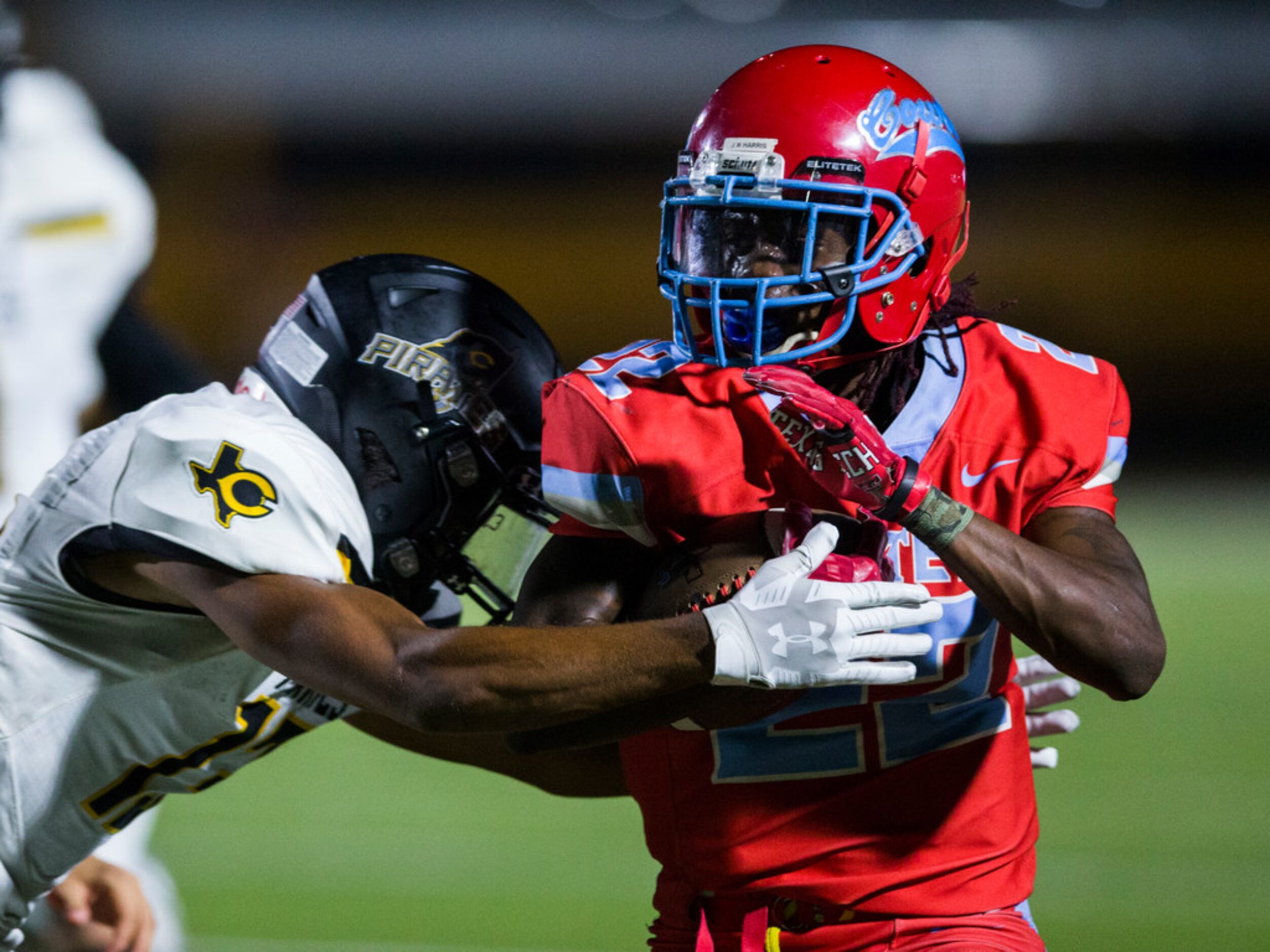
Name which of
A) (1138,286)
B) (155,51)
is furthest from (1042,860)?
(155,51)

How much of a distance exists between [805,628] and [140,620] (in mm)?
979

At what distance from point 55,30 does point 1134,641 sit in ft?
29.4

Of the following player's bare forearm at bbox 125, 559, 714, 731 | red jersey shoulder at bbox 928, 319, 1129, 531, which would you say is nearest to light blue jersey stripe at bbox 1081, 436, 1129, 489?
red jersey shoulder at bbox 928, 319, 1129, 531

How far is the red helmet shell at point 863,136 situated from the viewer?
1787 mm

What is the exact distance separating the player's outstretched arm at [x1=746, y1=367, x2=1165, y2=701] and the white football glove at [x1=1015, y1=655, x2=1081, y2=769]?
1.70ft

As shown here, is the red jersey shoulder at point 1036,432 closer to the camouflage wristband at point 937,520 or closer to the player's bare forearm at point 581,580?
the camouflage wristband at point 937,520

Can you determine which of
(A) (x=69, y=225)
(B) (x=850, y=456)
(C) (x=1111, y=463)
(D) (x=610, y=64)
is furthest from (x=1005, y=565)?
(D) (x=610, y=64)

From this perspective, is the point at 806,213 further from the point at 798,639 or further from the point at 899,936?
the point at 899,936

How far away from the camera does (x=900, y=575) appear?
1.73 m

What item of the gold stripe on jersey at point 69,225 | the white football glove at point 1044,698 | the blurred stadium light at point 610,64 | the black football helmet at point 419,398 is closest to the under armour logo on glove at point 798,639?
the white football glove at point 1044,698

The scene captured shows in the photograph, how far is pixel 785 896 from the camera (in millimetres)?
1760

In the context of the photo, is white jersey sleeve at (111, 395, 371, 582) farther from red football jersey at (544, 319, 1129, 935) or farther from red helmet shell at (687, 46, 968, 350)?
red helmet shell at (687, 46, 968, 350)

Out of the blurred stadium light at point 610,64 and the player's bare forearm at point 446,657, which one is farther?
the blurred stadium light at point 610,64

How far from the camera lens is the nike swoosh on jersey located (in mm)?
1733
